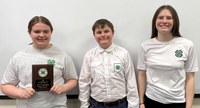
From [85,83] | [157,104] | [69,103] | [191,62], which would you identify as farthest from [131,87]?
[69,103]

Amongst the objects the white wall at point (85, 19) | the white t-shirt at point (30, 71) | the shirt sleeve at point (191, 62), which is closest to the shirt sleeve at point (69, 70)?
the white t-shirt at point (30, 71)

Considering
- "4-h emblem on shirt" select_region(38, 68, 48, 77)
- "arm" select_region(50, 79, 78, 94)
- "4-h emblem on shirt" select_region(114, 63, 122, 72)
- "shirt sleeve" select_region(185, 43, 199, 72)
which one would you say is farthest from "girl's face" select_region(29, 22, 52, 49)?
"shirt sleeve" select_region(185, 43, 199, 72)

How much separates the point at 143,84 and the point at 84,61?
1.62 ft

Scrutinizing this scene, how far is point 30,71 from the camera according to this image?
68.9 inches

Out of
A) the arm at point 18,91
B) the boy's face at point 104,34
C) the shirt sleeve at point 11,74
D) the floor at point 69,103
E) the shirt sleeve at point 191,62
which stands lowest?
the floor at point 69,103

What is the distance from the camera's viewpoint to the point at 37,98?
177cm

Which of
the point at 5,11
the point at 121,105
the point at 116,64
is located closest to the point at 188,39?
the point at 116,64

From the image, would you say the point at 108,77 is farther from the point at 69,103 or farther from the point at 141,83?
the point at 69,103

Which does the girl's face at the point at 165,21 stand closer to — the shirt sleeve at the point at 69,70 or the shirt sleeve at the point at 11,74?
the shirt sleeve at the point at 69,70

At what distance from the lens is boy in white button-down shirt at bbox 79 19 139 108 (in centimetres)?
180

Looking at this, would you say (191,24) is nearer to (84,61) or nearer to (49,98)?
(84,61)

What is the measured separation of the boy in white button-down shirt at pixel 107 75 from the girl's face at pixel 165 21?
322 mm

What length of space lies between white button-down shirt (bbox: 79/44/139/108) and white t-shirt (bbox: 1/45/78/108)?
0.17m

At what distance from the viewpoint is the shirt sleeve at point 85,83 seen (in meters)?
1.87
